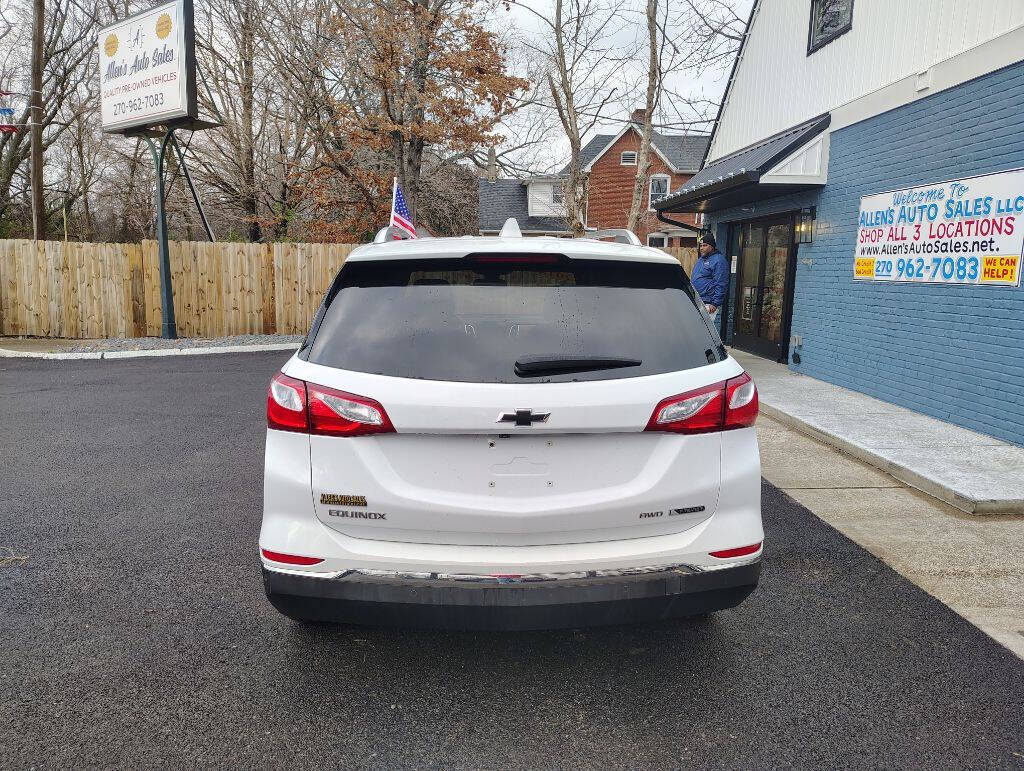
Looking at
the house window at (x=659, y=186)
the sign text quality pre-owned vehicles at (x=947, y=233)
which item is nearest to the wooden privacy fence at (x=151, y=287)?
the sign text quality pre-owned vehicles at (x=947, y=233)

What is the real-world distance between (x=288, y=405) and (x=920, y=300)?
26.4ft

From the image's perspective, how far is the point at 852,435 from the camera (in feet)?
23.2

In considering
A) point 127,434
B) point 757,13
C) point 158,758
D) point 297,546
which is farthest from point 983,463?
point 757,13

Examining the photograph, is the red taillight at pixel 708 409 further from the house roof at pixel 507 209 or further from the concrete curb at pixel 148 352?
the house roof at pixel 507 209

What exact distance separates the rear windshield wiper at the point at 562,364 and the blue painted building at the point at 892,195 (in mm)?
6143

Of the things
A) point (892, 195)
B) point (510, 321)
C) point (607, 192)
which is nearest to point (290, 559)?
point (510, 321)

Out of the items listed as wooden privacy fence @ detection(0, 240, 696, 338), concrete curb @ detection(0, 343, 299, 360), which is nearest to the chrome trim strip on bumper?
concrete curb @ detection(0, 343, 299, 360)

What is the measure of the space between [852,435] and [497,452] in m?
5.75

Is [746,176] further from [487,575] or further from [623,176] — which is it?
[623,176]

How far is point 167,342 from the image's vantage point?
49.5ft

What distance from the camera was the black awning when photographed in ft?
34.1

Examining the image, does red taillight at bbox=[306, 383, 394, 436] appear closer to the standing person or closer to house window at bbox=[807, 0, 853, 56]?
the standing person

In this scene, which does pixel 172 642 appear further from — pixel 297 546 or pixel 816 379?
pixel 816 379

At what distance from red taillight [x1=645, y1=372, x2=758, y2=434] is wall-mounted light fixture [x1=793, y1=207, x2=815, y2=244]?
940cm
